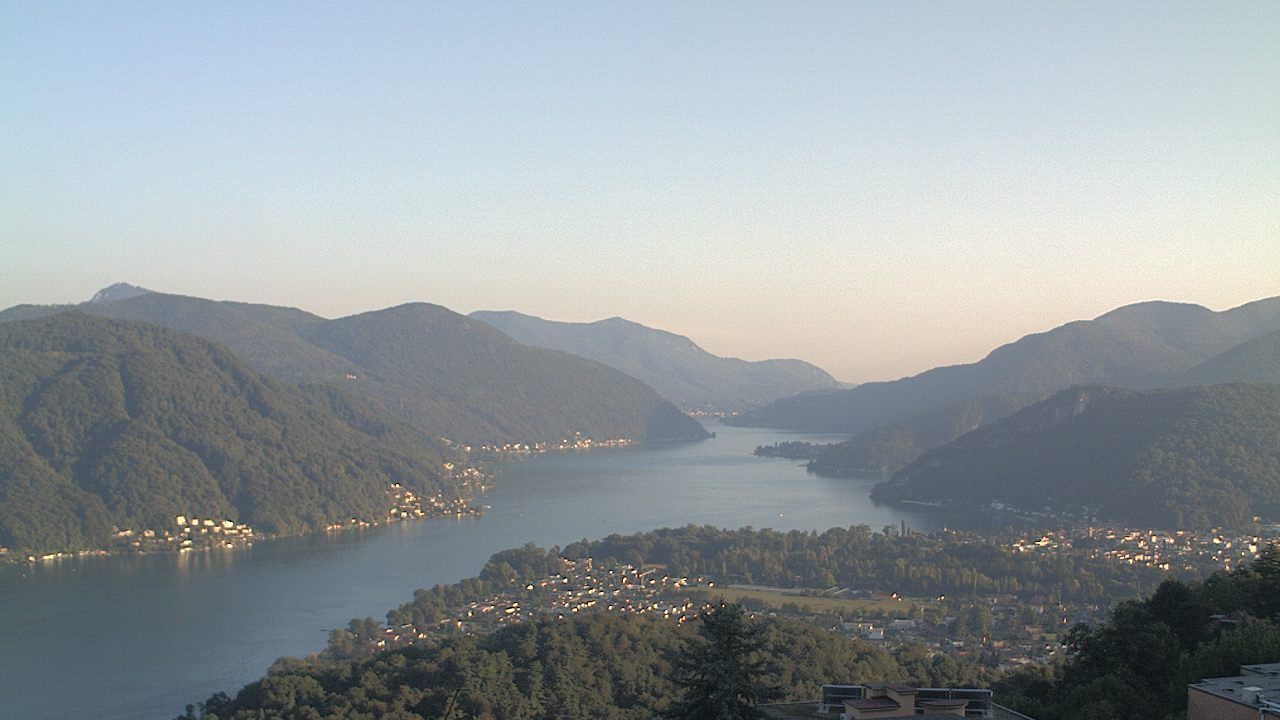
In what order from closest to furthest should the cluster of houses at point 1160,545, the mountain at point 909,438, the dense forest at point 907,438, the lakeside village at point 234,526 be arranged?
the cluster of houses at point 1160,545 → the lakeside village at point 234,526 → the dense forest at point 907,438 → the mountain at point 909,438

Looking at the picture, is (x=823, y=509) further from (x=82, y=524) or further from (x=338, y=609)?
(x=82, y=524)

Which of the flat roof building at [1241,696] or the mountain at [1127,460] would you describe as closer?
the flat roof building at [1241,696]

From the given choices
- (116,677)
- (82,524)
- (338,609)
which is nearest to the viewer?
(116,677)

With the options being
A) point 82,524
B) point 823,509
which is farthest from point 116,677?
point 823,509

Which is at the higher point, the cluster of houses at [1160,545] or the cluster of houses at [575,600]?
the cluster of houses at [1160,545]

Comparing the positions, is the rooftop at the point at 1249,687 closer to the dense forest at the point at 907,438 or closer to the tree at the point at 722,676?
the tree at the point at 722,676

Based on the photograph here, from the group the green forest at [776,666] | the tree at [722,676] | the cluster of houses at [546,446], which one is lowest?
the green forest at [776,666]

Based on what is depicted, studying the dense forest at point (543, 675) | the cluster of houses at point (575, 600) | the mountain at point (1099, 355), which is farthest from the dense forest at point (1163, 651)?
the mountain at point (1099, 355)

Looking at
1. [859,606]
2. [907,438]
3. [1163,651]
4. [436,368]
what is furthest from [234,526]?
[436,368]
